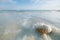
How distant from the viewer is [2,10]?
6.64 ft

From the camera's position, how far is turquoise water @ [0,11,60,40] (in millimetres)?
1355

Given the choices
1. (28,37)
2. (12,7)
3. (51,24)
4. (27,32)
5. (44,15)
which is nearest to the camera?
(28,37)

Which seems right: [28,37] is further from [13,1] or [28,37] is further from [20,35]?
[13,1]

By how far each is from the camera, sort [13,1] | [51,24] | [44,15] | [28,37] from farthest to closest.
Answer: [13,1] < [44,15] < [51,24] < [28,37]

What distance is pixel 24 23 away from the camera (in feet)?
5.40

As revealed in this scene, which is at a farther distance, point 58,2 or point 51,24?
point 58,2

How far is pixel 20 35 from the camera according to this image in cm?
137

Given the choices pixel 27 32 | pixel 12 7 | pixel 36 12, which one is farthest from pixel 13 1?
pixel 27 32

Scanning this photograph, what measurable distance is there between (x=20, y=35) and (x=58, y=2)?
4.06 feet

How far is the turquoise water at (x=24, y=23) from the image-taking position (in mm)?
1355

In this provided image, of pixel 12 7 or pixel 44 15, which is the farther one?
pixel 12 7

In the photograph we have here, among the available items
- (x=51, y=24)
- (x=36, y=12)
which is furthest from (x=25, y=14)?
(x=51, y=24)

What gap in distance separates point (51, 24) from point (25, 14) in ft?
1.75

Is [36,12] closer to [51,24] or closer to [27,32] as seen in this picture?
[51,24]
